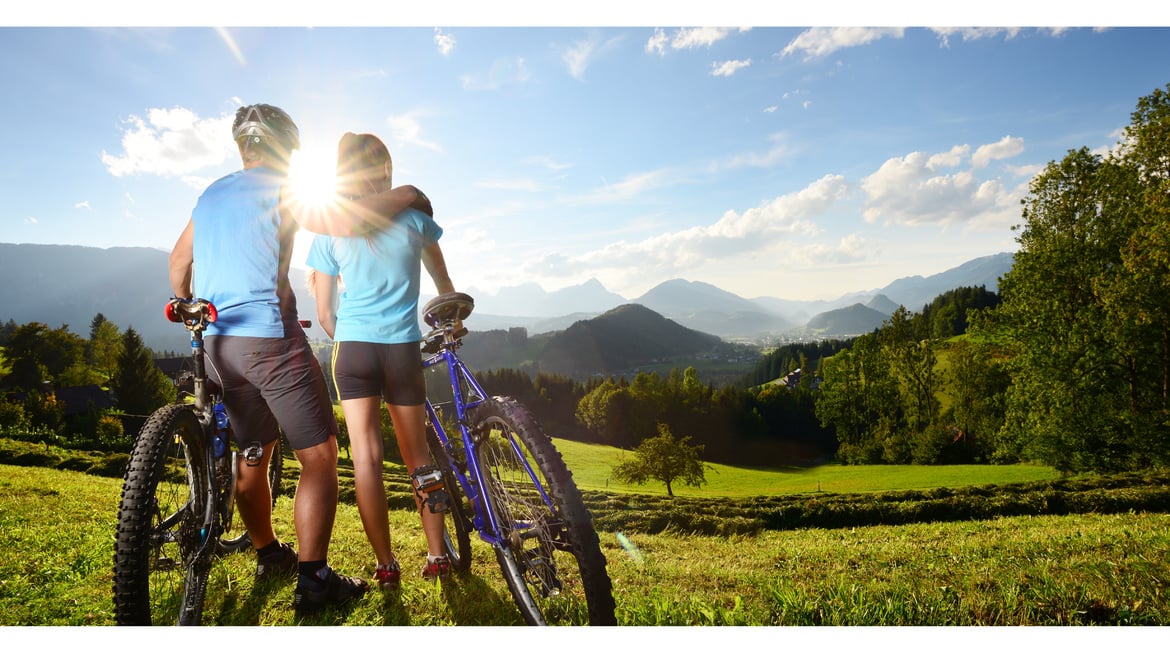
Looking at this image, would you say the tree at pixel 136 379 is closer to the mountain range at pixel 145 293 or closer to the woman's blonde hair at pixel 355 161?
the mountain range at pixel 145 293

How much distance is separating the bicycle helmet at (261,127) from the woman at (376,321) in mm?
373

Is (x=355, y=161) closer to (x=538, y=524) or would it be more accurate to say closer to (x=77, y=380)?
(x=538, y=524)

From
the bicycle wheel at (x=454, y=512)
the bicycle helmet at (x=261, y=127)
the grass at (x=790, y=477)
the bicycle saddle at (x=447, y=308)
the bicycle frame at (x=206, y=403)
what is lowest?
the grass at (x=790, y=477)

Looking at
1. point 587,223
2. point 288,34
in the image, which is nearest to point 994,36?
point 587,223

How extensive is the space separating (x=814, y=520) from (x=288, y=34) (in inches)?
274

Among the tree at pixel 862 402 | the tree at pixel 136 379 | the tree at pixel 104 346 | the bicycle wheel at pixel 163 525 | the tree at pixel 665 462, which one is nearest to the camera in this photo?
the bicycle wheel at pixel 163 525

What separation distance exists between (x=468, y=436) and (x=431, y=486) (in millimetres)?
299

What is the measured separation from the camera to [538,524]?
233cm

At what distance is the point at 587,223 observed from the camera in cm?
461

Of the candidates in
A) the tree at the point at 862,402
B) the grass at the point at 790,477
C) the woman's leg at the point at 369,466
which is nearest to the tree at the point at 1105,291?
the grass at the point at 790,477

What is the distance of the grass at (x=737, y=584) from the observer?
102 inches

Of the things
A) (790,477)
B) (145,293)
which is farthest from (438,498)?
(790,477)

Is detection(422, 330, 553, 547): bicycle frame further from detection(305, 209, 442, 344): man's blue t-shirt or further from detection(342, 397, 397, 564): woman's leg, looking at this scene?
detection(342, 397, 397, 564): woman's leg

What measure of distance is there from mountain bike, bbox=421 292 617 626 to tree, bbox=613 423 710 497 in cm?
501
